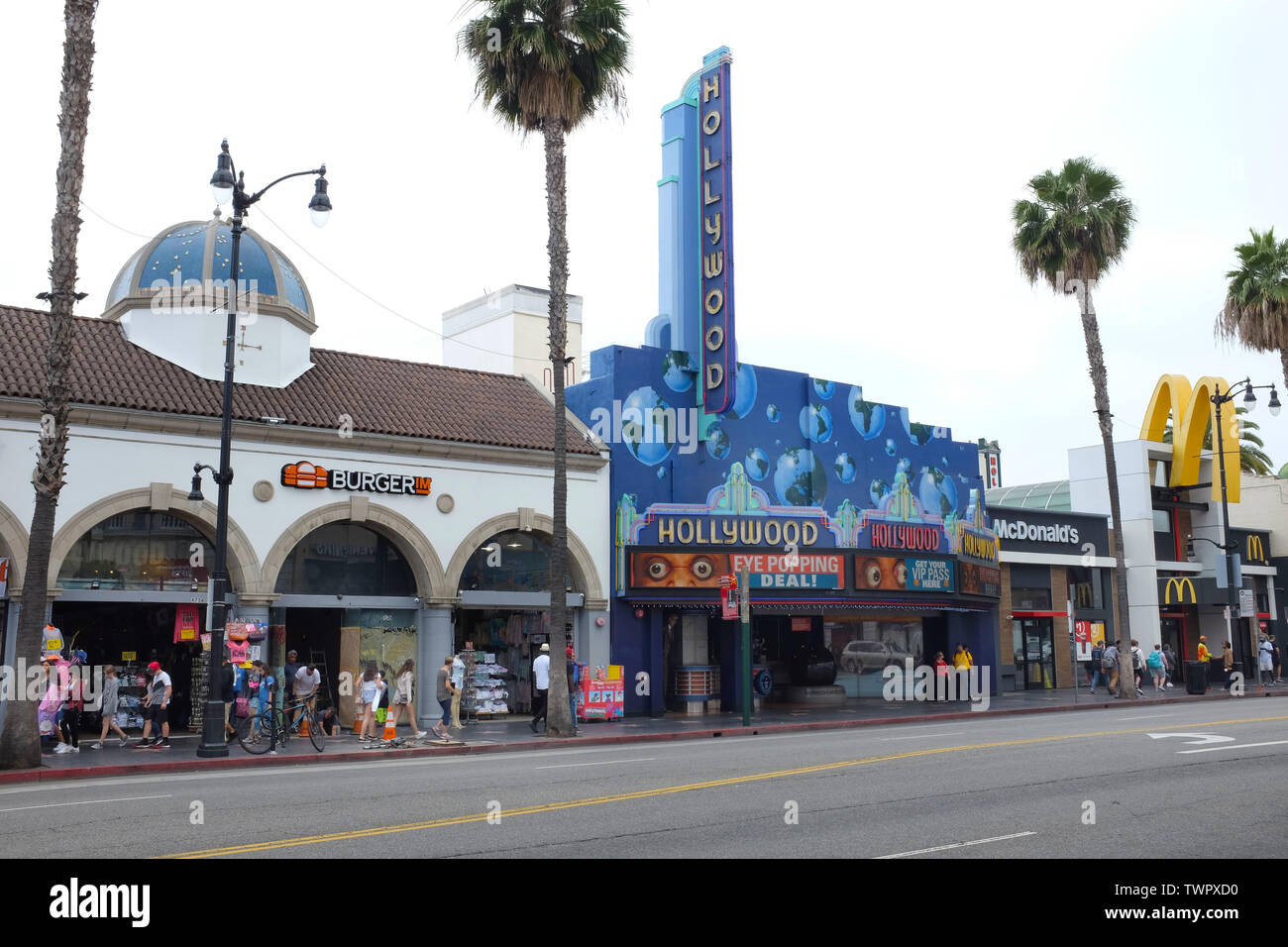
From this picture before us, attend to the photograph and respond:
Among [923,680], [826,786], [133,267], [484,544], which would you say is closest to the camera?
[826,786]

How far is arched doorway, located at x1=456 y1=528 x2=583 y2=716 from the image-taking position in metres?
27.3

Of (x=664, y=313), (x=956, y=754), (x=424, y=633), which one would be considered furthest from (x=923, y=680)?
(x=956, y=754)

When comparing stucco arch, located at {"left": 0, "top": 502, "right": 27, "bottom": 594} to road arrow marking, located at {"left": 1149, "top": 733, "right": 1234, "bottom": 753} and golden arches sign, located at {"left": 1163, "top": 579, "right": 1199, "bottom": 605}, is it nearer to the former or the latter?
road arrow marking, located at {"left": 1149, "top": 733, "right": 1234, "bottom": 753}

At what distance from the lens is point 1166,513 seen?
46.5 m

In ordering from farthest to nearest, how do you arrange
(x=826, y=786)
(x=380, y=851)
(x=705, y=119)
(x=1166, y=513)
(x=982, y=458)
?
(x=982, y=458)
(x=1166, y=513)
(x=705, y=119)
(x=826, y=786)
(x=380, y=851)

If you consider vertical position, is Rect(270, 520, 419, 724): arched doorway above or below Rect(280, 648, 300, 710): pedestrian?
above

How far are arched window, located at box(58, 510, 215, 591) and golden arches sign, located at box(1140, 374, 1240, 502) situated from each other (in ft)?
122

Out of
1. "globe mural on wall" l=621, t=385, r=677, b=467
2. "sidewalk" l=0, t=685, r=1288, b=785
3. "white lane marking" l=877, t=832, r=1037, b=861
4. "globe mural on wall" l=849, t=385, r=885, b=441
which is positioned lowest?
"sidewalk" l=0, t=685, r=1288, b=785

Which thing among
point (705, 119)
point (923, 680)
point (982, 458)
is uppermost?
point (705, 119)

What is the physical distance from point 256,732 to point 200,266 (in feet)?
34.9

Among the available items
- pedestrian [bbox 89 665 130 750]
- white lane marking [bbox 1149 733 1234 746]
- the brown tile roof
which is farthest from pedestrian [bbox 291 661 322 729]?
white lane marking [bbox 1149 733 1234 746]

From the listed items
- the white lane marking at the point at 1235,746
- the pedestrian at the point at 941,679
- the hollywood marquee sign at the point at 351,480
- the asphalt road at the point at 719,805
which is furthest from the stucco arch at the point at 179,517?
the pedestrian at the point at 941,679
